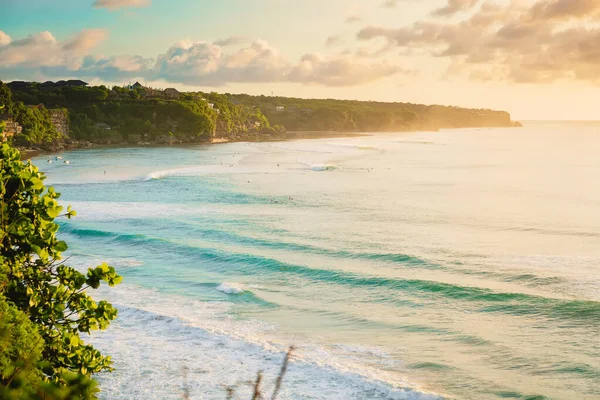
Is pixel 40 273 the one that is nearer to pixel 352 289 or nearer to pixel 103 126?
pixel 352 289

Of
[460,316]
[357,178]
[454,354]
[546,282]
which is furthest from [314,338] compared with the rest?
[357,178]

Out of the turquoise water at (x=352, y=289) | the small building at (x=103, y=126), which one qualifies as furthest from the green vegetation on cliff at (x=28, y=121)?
the turquoise water at (x=352, y=289)

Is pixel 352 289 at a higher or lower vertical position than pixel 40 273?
lower

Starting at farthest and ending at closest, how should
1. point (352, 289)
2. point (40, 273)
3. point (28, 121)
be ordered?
point (28, 121), point (352, 289), point (40, 273)

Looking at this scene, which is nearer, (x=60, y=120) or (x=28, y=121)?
(x=28, y=121)

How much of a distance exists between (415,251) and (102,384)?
18620mm

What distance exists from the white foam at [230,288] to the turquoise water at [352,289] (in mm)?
56

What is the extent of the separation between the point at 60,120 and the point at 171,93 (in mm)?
57112

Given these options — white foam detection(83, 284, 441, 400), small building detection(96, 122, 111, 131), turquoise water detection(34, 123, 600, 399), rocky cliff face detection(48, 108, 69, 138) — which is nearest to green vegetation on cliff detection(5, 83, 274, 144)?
small building detection(96, 122, 111, 131)

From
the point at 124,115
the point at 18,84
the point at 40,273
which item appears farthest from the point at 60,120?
the point at 40,273

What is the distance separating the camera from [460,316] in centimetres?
2047

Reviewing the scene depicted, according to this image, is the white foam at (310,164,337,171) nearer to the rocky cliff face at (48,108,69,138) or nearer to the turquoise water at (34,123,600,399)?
the turquoise water at (34,123,600,399)

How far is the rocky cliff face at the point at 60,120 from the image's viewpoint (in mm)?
120281

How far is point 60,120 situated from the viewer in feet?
406
